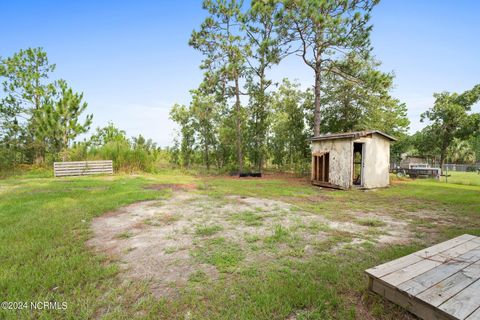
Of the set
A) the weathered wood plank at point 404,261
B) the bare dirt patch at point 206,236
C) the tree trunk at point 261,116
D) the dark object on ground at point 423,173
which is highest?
the tree trunk at point 261,116

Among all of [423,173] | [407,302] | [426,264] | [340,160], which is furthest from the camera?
[423,173]

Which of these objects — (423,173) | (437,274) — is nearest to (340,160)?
(437,274)

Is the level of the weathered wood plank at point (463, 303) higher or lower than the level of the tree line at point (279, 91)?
lower

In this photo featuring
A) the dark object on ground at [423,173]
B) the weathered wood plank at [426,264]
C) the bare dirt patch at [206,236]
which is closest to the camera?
the weathered wood plank at [426,264]

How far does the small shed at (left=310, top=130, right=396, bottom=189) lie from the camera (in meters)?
8.52

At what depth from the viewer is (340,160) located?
350 inches

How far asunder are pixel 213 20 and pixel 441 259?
15124 mm

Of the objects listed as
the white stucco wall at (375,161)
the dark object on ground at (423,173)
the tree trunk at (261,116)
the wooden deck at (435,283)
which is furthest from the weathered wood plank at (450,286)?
the dark object on ground at (423,173)

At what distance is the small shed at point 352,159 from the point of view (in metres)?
8.52

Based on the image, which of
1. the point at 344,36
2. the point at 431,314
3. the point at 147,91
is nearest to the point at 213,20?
the point at 147,91

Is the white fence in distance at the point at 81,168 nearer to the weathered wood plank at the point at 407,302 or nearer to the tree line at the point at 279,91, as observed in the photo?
the tree line at the point at 279,91

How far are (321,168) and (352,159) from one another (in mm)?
1816

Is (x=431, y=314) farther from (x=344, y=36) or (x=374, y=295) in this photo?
(x=344, y=36)

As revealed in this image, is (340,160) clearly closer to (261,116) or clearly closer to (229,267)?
(261,116)
